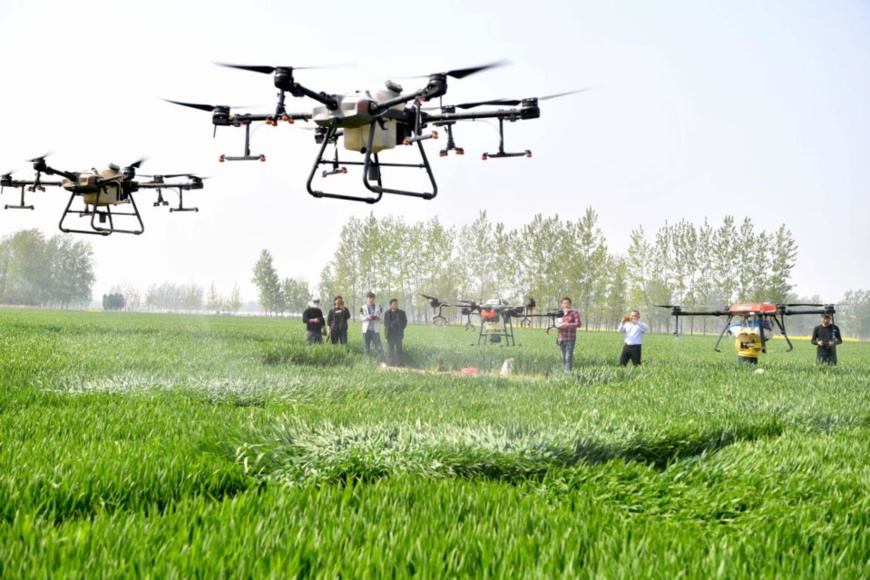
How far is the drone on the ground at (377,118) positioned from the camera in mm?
8992

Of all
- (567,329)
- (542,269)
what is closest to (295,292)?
(542,269)

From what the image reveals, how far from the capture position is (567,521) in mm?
4438

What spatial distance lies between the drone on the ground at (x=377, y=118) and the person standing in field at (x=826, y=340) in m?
12.5

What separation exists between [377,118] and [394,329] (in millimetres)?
10339

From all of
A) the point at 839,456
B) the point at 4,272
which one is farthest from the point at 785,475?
the point at 4,272

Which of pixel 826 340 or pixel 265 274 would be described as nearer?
pixel 826 340

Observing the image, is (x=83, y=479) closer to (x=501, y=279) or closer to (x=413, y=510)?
(x=413, y=510)

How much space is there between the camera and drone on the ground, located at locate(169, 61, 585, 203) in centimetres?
899

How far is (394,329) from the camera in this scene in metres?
19.4

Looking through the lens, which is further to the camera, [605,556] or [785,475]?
[785,475]

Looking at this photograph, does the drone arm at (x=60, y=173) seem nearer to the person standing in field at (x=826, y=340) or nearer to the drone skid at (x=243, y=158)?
the drone skid at (x=243, y=158)

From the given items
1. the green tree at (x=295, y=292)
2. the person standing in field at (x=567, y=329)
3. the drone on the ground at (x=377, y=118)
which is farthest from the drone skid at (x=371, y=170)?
the green tree at (x=295, y=292)

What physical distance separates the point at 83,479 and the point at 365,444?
240 cm

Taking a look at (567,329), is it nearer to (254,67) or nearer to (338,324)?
(338,324)
